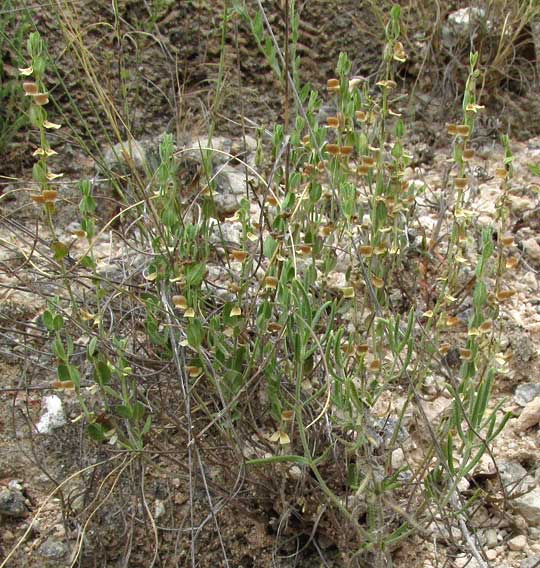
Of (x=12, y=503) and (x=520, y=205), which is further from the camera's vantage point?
(x=520, y=205)

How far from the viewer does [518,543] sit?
1815 mm

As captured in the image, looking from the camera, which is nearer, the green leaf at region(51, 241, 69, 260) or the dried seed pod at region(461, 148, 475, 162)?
the green leaf at region(51, 241, 69, 260)

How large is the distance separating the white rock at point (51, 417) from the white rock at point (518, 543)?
108 centimetres

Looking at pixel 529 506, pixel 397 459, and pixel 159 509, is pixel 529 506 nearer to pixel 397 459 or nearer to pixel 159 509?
pixel 397 459

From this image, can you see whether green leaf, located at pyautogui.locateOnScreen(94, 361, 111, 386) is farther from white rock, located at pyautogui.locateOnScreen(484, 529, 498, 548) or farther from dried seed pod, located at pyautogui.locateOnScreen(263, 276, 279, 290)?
white rock, located at pyautogui.locateOnScreen(484, 529, 498, 548)

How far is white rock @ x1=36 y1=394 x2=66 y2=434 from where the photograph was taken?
201cm

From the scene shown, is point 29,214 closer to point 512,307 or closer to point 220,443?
point 220,443

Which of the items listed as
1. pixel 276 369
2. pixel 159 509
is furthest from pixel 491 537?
pixel 159 509

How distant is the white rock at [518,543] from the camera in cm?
181

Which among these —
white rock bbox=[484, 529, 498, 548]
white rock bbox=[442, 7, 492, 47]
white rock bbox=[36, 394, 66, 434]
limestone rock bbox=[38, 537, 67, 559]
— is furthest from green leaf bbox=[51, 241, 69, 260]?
white rock bbox=[442, 7, 492, 47]

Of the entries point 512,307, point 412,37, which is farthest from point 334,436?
point 412,37

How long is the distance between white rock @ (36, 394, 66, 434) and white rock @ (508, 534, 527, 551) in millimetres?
1081

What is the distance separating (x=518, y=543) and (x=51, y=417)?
1.13m

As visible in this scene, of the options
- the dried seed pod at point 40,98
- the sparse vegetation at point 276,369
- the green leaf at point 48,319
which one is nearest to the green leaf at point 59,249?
the sparse vegetation at point 276,369
